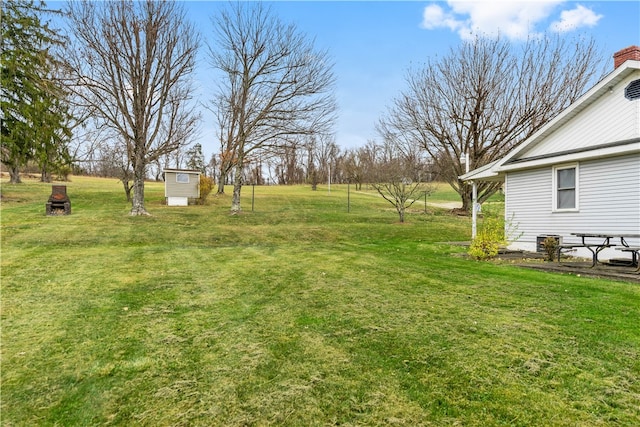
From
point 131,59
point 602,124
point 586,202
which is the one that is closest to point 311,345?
point 586,202

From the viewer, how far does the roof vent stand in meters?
8.08

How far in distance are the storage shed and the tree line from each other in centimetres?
209

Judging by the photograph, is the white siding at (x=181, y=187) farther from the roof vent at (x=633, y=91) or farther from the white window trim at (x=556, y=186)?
the roof vent at (x=633, y=91)

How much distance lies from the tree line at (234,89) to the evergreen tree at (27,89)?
0.18 feet

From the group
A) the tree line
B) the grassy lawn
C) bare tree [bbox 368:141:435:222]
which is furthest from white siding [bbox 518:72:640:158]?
bare tree [bbox 368:141:435:222]

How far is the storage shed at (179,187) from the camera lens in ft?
74.3

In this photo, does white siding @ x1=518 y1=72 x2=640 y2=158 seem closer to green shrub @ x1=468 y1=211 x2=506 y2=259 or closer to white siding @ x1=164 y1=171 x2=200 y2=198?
green shrub @ x1=468 y1=211 x2=506 y2=259

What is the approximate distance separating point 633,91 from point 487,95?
14.1 m

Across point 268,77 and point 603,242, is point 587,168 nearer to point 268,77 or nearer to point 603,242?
point 603,242

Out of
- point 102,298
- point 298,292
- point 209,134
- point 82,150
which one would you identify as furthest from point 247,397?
point 209,134

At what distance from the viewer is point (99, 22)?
591 inches

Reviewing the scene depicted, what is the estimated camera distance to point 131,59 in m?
15.5

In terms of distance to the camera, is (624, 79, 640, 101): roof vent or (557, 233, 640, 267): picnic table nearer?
(557, 233, 640, 267): picnic table

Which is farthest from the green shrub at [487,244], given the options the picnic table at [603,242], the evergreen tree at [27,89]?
the evergreen tree at [27,89]
